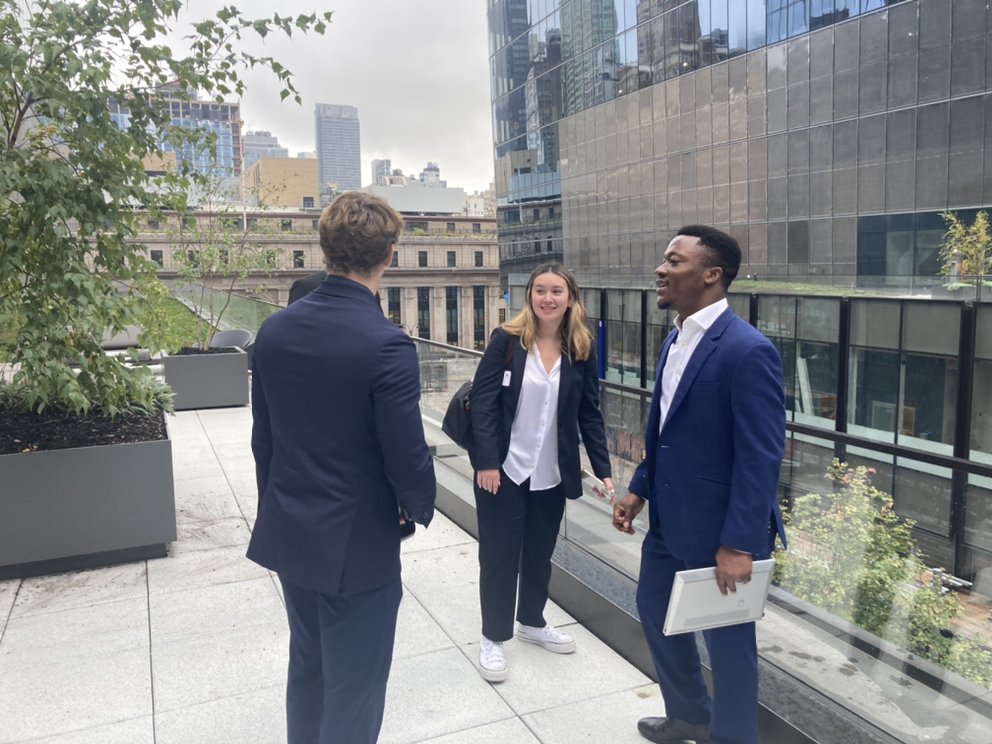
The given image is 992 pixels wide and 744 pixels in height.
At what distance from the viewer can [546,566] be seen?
3.95 m

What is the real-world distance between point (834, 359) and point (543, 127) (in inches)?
1963

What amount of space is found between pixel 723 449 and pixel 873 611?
98 centimetres

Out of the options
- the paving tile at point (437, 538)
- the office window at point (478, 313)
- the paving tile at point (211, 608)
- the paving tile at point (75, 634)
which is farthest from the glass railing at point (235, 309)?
the office window at point (478, 313)

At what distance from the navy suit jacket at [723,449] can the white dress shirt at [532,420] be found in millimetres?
878

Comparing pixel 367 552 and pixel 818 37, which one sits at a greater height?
pixel 818 37

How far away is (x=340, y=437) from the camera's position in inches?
93.5

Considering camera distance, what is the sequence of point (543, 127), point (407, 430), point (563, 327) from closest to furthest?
point (407, 430)
point (563, 327)
point (543, 127)

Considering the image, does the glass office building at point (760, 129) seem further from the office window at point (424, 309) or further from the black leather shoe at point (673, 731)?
the office window at point (424, 309)

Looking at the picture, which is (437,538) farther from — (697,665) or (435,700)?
(697,665)

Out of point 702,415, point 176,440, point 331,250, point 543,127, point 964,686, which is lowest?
point 176,440

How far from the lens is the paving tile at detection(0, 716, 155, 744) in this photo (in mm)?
3189

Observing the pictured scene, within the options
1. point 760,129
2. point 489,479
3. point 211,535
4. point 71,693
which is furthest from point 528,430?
point 760,129

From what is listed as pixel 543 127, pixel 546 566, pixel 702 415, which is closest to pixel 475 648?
pixel 546 566

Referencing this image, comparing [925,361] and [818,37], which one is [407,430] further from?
[818,37]
